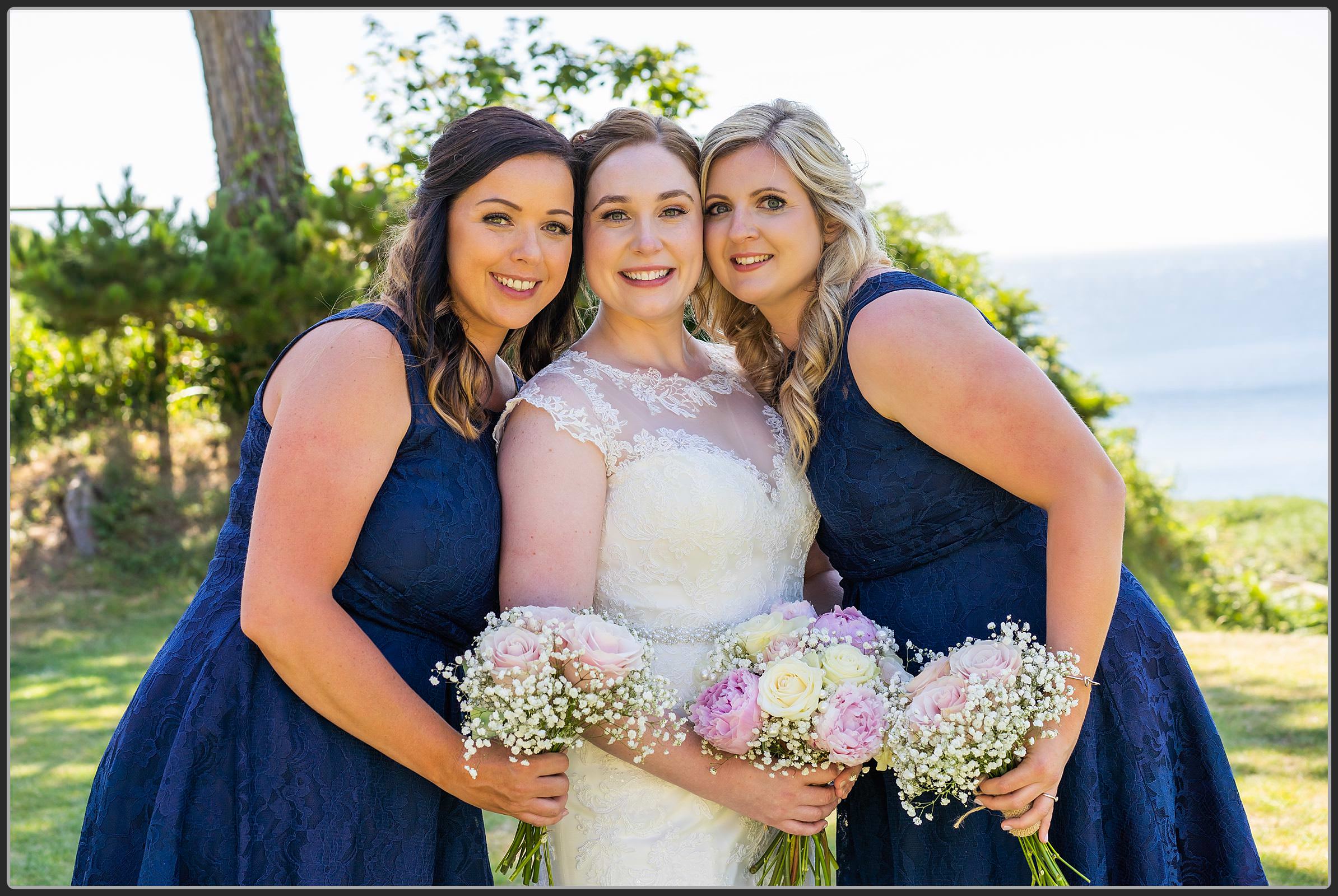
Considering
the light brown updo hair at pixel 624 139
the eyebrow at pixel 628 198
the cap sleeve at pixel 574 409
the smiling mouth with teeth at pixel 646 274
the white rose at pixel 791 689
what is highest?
the light brown updo hair at pixel 624 139

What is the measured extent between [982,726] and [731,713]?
0.62 m

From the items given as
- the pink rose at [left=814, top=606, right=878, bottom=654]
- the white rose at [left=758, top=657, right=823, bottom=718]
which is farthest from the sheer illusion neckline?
the white rose at [left=758, top=657, right=823, bottom=718]

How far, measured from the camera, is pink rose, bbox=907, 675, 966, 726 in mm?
2564

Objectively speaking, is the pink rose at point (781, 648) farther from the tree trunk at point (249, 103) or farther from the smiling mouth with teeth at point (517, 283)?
the tree trunk at point (249, 103)

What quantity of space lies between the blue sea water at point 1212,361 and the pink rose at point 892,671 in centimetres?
880

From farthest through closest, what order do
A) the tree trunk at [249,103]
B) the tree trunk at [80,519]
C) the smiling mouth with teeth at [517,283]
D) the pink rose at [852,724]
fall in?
1. the tree trunk at [80,519]
2. the tree trunk at [249,103]
3. the smiling mouth with teeth at [517,283]
4. the pink rose at [852,724]

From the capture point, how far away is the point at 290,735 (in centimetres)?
277

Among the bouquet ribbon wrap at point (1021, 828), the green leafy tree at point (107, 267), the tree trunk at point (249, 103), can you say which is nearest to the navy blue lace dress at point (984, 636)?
the bouquet ribbon wrap at point (1021, 828)

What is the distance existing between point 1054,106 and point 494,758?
60980 mm

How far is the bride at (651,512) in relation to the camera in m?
2.91

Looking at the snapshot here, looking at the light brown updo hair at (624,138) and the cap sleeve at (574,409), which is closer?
the cap sleeve at (574,409)

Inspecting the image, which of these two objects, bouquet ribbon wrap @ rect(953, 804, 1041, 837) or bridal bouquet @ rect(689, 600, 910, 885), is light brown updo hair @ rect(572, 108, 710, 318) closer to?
bridal bouquet @ rect(689, 600, 910, 885)

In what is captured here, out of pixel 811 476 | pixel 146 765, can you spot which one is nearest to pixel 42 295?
pixel 146 765

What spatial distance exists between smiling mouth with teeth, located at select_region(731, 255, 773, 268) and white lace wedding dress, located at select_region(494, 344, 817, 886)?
1.69 ft
